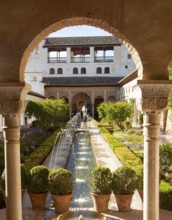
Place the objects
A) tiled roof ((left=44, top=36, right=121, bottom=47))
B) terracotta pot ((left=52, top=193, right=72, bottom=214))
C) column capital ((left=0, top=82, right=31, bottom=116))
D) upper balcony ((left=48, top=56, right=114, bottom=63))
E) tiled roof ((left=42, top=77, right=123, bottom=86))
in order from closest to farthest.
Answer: column capital ((left=0, top=82, right=31, bottom=116)), terracotta pot ((left=52, top=193, right=72, bottom=214)), tiled roof ((left=42, top=77, right=123, bottom=86)), tiled roof ((left=44, top=36, right=121, bottom=47)), upper balcony ((left=48, top=56, right=114, bottom=63))

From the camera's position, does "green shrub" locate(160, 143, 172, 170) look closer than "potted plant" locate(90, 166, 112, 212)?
No

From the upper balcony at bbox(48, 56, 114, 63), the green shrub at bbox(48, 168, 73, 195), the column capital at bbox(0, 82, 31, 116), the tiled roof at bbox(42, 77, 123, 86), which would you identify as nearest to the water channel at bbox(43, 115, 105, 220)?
the green shrub at bbox(48, 168, 73, 195)

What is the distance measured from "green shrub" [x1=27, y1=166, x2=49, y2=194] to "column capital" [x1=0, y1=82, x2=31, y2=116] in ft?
10.2

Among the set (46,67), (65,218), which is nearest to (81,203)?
(65,218)

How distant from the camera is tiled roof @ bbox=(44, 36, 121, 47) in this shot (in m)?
53.8

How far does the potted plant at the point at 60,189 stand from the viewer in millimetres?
7062

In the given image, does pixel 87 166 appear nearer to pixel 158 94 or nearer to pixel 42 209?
pixel 42 209

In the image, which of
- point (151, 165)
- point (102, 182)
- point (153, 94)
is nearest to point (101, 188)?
point (102, 182)

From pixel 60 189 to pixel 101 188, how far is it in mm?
910

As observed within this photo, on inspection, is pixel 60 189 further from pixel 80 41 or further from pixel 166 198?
pixel 80 41

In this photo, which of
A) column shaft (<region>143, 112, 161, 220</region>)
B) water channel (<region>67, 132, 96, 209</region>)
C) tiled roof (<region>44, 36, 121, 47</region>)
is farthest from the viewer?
tiled roof (<region>44, 36, 121, 47</region>)

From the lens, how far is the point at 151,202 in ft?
15.3

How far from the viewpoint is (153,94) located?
448 cm

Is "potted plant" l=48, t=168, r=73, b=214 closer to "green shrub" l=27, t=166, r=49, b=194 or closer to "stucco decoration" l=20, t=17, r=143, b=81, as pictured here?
"green shrub" l=27, t=166, r=49, b=194
